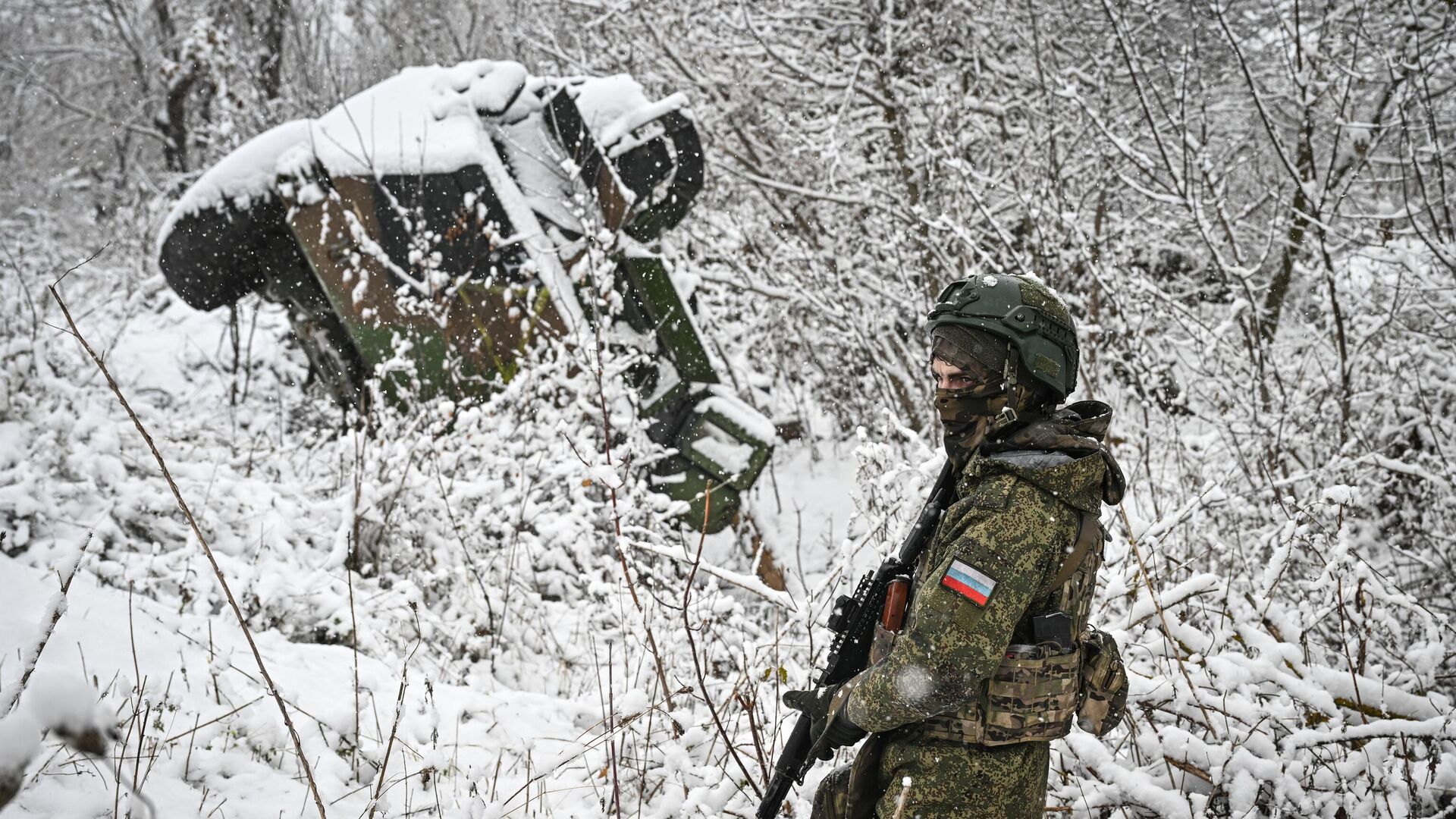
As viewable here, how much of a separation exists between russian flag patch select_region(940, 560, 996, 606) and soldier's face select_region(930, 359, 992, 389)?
398 millimetres

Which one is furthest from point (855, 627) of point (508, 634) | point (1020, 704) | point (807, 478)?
point (807, 478)

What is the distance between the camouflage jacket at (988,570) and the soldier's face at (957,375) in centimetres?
14

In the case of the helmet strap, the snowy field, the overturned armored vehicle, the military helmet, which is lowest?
the snowy field

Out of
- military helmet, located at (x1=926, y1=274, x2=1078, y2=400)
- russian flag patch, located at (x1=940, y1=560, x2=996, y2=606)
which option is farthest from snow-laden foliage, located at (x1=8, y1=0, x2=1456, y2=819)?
military helmet, located at (x1=926, y1=274, x2=1078, y2=400)

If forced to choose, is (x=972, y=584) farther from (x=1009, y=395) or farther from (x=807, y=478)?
(x=807, y=478)

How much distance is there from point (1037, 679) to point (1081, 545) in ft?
0.88

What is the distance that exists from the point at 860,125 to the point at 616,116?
2.70m

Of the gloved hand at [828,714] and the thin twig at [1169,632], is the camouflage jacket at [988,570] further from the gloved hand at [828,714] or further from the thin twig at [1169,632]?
the thin twig at [1169,632]

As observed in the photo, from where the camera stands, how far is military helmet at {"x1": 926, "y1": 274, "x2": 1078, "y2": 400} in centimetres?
172

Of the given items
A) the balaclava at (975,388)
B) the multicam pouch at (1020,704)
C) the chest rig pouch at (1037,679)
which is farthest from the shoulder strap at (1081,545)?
the balaclava at (975,388)

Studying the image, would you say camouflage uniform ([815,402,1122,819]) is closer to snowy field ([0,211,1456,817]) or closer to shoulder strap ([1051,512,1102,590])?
shoulder strap ([1051,512,1102,590])

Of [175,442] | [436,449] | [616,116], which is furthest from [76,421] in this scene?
[616,116]

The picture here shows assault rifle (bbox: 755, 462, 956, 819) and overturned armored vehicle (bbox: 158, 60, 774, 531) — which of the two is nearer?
Answer: assault rifle (bbox: 755, 462, 956, 819)

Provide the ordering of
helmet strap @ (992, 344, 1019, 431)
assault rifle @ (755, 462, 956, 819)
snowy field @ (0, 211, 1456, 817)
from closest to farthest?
helmet strap @ (992, 344, 1019, 431)
assault rifle @ (755, 462, 956, 819)
snowy field @ (0, 211, 1456, 817)
